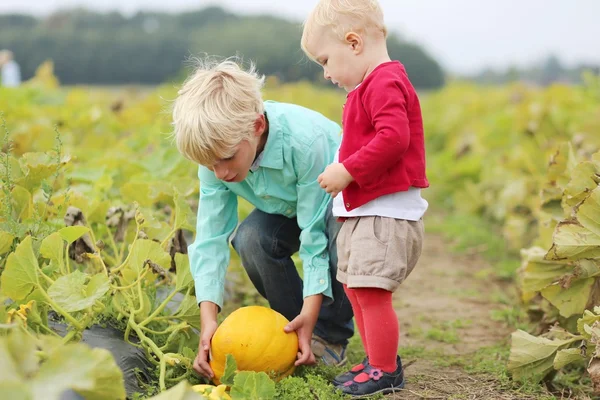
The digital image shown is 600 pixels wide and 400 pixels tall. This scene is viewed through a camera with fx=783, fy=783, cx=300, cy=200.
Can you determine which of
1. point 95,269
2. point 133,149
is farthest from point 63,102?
point 95,269

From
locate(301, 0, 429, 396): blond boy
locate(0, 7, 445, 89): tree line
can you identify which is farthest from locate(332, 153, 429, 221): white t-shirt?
locate(0, 7, 445, 89): tree line

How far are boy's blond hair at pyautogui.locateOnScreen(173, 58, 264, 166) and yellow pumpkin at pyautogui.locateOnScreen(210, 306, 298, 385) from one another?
0.51 m

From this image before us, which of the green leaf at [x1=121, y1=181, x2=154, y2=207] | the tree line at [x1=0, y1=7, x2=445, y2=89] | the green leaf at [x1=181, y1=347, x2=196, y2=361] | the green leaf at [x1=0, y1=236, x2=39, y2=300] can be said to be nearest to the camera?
the green leaf at [x1=0, y1=236, x2=39, y2=300]

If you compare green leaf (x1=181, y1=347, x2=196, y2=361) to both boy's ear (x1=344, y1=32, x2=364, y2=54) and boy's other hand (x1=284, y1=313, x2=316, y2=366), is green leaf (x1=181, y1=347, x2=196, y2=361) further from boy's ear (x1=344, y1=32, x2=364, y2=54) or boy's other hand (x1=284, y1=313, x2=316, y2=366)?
boy's ear (x1=344, y1=32, x2=364, y2=54)

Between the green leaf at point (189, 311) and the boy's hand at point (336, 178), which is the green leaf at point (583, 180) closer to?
the boy's hand at point (336, 178)

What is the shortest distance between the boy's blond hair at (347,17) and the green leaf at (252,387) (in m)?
1.00

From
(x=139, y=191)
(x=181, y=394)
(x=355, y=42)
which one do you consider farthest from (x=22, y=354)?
(x=139, y=191)

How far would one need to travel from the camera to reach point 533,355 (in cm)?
259

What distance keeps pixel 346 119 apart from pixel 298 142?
1.08ft

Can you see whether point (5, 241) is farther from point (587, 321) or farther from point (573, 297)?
point (573, 297)

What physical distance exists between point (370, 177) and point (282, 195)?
1.81 feet

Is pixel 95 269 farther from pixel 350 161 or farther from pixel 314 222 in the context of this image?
pixel 350 161

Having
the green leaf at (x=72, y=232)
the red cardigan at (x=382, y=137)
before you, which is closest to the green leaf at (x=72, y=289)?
the green leaf at (x=72, y=232)

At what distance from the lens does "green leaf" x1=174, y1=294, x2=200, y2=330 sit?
8.44 feet
